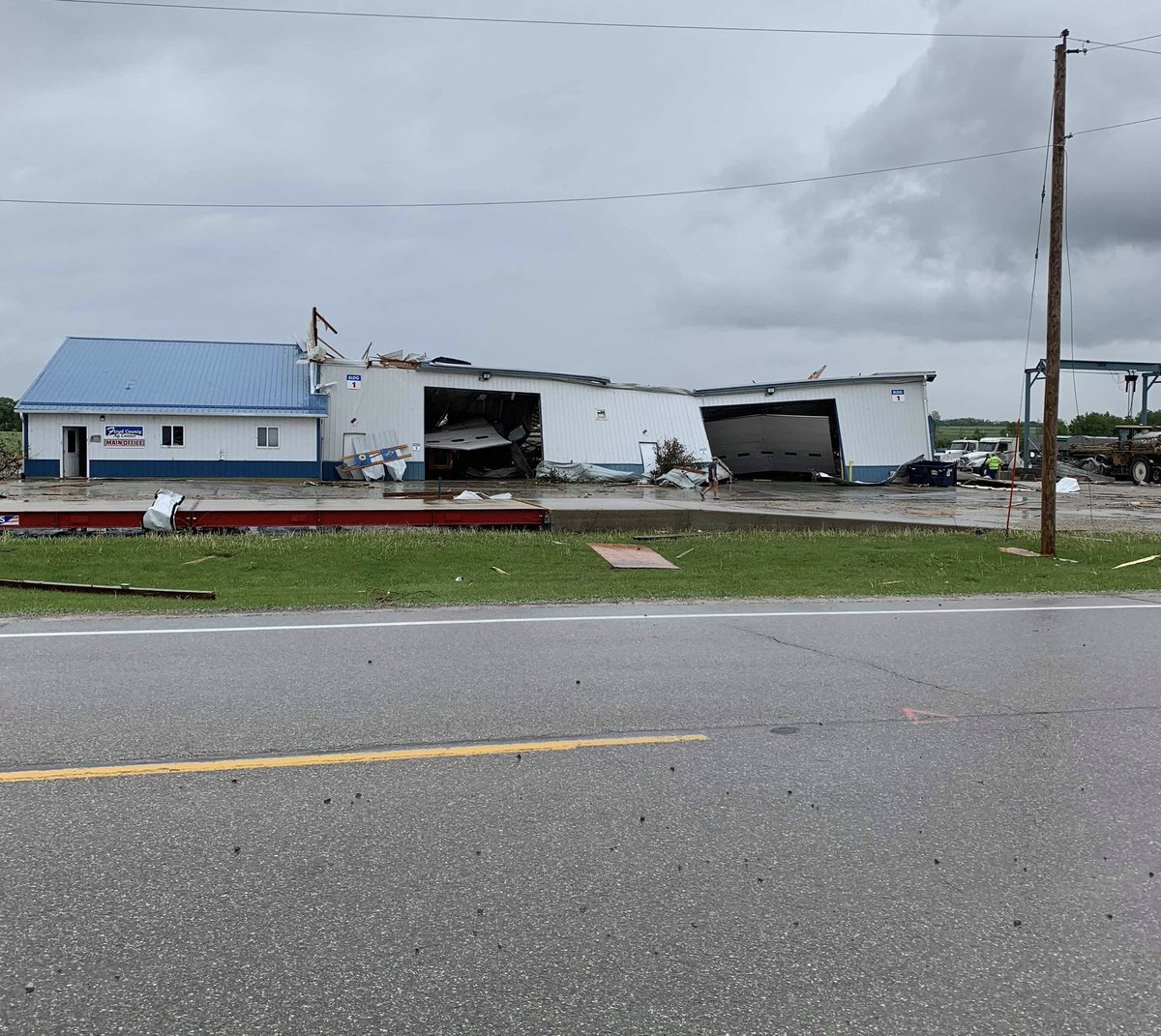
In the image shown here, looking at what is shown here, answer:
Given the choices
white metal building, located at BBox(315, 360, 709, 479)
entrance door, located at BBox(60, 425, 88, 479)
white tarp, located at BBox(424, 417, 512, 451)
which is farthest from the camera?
white tarp, located at BBox(424, 417, 512, 451)

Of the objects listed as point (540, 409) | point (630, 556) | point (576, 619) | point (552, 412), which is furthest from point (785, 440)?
point (576, 619)

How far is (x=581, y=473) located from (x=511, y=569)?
2688 centimetres

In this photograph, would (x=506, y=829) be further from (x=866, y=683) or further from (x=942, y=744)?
(x=866, y=683)

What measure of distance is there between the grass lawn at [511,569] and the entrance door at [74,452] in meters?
25.8

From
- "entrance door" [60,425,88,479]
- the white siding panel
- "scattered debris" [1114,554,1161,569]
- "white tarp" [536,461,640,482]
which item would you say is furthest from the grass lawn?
"entrance door" [60,425,88,479]

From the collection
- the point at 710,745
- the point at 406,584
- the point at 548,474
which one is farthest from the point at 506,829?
the point at 548,474

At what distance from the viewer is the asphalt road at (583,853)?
128 inches

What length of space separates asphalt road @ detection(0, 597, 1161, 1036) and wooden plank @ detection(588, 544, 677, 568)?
27.8 feet

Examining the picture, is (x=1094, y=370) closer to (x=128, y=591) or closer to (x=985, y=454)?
(x=985, y=454)

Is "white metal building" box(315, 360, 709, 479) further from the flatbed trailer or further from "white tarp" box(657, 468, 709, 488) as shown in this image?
the flatbed trailer

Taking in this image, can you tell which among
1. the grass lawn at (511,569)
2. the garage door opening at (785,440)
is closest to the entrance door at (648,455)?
the garage door opening at (785,440)

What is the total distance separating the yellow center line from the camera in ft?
17.0

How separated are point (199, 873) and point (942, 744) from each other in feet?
13.9

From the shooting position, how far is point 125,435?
40.5 m
